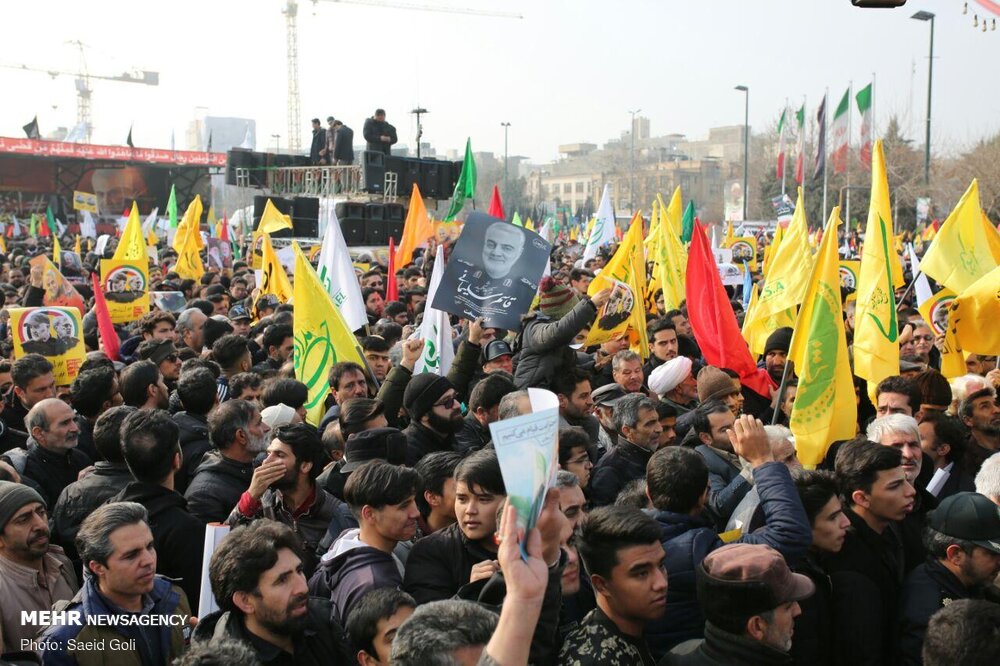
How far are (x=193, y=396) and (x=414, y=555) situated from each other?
2.81 meters

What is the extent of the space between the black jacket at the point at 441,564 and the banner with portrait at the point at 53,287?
795 cm

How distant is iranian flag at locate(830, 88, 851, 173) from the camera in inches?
1240

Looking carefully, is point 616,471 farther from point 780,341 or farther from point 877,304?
point 780,341

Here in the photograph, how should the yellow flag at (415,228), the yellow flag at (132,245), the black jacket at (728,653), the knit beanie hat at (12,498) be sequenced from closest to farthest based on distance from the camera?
the black jacket at (728,653)
the knit beanie hat at (12,498)
the yellow flag at (132,245)
the yellow flag at (415,228)

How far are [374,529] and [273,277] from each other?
8.42 m

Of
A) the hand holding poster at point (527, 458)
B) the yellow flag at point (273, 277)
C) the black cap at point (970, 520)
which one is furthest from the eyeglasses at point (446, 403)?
the yellow flag at point (273, 277)

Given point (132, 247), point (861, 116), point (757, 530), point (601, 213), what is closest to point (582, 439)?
point (757, 530)

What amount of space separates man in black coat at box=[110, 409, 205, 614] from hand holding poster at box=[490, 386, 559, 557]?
2191 millimetres

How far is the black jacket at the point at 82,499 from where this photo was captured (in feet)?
15.4

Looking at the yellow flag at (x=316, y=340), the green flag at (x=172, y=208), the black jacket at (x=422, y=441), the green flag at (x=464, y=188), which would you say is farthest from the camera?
the green flag at (x=172, y=208)

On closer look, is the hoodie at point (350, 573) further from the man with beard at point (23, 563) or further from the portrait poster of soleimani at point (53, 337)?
the portrait poster of soleimani at point (53, 337)

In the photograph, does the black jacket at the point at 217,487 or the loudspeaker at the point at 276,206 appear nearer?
the black jacket at the point at 217,487

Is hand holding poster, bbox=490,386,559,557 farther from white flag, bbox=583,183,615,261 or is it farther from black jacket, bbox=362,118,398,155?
black jacket, bbox=362,118,398,155

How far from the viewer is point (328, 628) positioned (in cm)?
356
